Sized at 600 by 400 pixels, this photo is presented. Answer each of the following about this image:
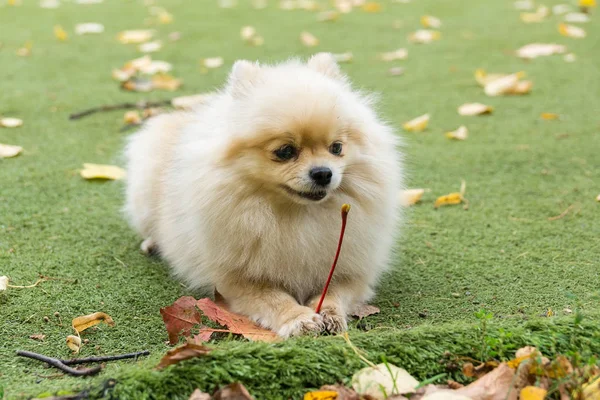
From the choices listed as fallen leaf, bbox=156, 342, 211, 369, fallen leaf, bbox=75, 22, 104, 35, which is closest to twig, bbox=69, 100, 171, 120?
fallen leaf, bbox=75, 22, 104, 35

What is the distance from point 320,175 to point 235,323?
564 millimetres

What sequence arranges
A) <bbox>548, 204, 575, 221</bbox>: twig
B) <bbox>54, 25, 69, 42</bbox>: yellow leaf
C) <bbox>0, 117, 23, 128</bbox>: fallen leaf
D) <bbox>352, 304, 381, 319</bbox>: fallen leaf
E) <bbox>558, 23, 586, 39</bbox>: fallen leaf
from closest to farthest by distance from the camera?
<bbox>352, 304, 381, 319</bbox>: fallen leaf → <bbox>548, 204, 575, 221</bbox>: twig → <bbox>0, 117, 23, 128</bbox>: fallen leaf → <bbox>558, 23, 586, 39</bbox>: fallen leaf → <bbox>54, 25, 69, 42</bbox>: yellow leaf

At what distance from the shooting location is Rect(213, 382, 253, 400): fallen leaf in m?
1.90

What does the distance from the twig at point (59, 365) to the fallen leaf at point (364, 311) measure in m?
0.90

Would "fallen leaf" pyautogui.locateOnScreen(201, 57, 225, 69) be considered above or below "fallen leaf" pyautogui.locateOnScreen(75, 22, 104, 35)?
above

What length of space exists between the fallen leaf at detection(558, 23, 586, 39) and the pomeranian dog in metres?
4.61

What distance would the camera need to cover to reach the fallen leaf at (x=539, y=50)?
630 centimetres

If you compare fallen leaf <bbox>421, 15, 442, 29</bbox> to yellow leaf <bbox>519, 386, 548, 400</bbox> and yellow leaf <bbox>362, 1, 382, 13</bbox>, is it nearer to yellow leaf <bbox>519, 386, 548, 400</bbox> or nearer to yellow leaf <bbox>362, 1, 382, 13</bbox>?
yellow leaf <bbox>362, 1, 382, 13</bbox>

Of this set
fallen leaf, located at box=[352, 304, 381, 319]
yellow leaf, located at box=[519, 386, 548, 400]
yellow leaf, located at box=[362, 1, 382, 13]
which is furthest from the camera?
yellow leaf, located at box=[362, 1, 382, 13]

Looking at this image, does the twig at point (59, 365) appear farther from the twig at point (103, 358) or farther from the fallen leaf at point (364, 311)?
the fallen leaf at point (364, 311)

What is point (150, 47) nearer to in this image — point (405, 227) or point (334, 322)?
point (405, 227)

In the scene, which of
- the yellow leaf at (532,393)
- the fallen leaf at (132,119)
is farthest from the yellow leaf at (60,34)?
the yellow leaf at (532,393)

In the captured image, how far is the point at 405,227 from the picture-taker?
3438 mm

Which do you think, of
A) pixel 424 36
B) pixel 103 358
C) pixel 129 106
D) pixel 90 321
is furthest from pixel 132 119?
pixel 424 36
